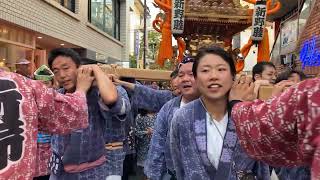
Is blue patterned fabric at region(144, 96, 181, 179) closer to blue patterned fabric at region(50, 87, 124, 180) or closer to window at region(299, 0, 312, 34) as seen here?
blue patterned fabric at region(50, 87, 124, 180)

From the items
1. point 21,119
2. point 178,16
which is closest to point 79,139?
point 21,119

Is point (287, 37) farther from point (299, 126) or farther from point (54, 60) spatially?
point (299, 126)

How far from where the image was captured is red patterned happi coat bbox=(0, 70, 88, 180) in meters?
1.94

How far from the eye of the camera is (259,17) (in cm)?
900

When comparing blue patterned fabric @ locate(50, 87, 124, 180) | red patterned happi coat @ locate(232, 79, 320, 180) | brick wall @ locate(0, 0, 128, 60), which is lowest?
blue patterned fabric @ locate(50, 87, 124, 180)

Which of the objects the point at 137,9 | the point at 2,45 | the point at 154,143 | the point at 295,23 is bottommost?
the point at 154,143

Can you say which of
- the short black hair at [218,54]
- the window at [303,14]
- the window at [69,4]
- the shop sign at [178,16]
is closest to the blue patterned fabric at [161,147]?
the short black hair at [218,54]

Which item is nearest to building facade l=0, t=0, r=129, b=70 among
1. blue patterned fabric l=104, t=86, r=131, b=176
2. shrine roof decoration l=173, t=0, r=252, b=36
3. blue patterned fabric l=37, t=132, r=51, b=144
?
shrine roof decoration l=173, t=0, r=252, b=36

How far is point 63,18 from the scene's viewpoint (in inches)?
602

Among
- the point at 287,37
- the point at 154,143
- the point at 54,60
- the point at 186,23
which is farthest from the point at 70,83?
the point at 287,37

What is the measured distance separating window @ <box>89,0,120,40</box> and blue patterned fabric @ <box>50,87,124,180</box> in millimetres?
16490

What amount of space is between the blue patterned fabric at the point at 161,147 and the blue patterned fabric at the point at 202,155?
0.89 metres

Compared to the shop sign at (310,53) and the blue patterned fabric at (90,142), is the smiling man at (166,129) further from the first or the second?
the shop sign at (310,53)

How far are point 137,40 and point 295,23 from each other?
1938 cm
